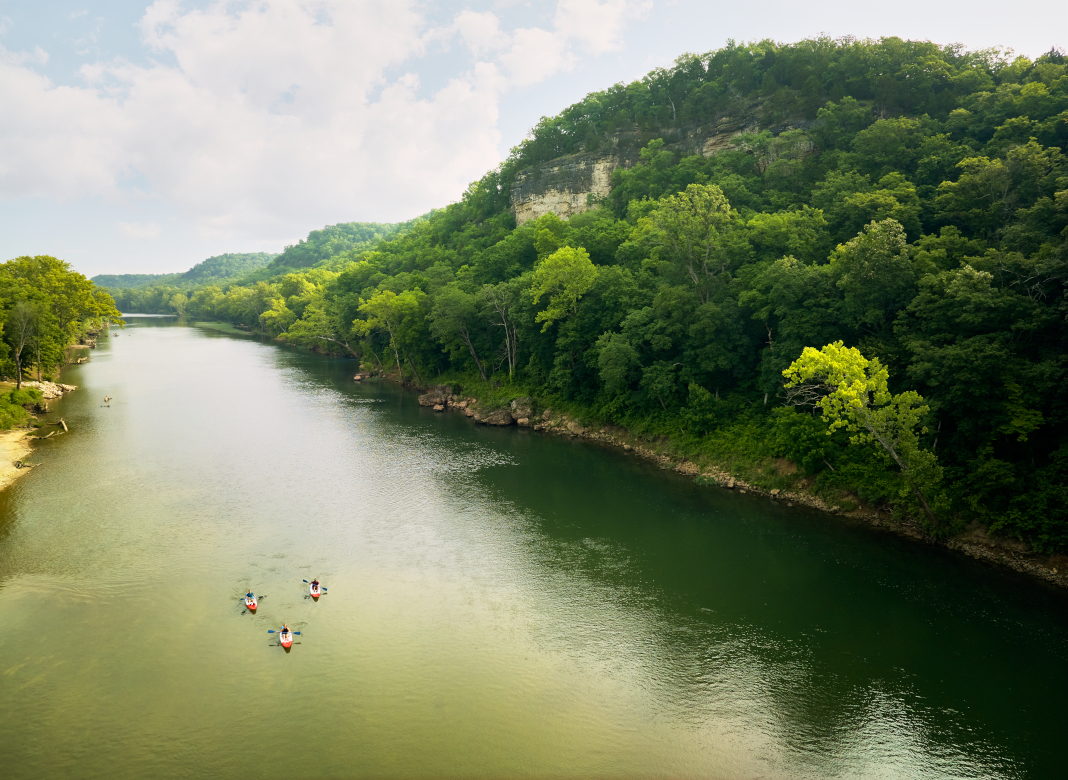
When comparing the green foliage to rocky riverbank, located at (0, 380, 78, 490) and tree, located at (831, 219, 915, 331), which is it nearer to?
rocky riverbank, located at (0, 380, 78, 490)

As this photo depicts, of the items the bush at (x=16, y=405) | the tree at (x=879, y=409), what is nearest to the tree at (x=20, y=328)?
the bush at (x=16, y=405)

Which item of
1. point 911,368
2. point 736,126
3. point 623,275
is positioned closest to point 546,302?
point 623,275

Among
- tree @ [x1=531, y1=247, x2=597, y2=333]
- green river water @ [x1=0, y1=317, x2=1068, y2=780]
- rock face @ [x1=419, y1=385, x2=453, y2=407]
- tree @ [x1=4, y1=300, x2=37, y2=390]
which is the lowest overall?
green river water @ [x1=0, y1=317, x2=1068, y2=780]

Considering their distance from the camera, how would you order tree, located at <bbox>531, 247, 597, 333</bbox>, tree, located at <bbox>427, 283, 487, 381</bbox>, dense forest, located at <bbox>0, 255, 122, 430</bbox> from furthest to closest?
tree, located at <bbox>427, 283, 487, 381</bbox>
dense forest, located at <bbox>0, 255, 122, 430</bbox>
tree, located at <bbox>531, 247, 597, 333</bbox>

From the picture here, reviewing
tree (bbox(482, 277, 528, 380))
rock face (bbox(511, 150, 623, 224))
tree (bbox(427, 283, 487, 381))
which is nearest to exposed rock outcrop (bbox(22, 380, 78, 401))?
tree (bbox(427, 283, 487, 381))

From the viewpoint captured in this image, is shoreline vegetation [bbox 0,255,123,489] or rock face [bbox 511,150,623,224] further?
rock face [bbox 511,150,623,224]

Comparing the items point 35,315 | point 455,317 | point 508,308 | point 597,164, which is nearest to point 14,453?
point 35,315
